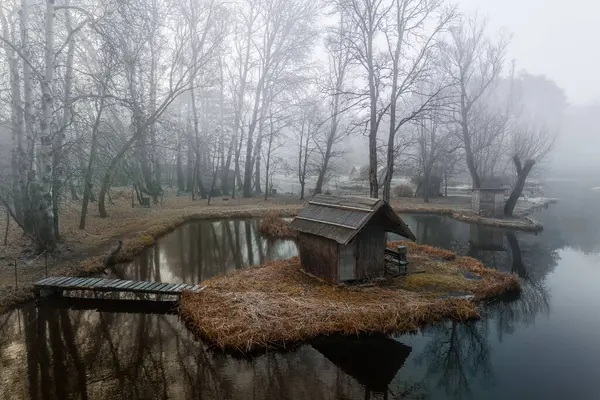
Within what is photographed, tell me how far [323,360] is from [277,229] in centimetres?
1313

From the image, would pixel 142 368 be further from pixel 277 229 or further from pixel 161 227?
pixel 277 229

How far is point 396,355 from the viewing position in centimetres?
849

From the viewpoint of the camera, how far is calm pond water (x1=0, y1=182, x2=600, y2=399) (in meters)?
7.10

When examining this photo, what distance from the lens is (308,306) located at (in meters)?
9.97

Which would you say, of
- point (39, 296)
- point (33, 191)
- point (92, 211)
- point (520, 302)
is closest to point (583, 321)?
point (520, 302)

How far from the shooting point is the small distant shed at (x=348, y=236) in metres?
11.5

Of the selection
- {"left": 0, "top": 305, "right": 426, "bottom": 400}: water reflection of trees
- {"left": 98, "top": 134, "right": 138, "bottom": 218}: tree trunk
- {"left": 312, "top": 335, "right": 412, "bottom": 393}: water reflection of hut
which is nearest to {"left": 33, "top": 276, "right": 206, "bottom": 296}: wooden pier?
{"left": 0, "top": 305, "right": 426, "bottom": 400}: water reflection of trees

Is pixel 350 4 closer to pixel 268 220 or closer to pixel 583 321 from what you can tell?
pixel 268 220

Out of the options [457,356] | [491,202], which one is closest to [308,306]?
[457,356]

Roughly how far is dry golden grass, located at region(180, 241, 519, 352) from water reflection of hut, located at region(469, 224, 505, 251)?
6.60 meters

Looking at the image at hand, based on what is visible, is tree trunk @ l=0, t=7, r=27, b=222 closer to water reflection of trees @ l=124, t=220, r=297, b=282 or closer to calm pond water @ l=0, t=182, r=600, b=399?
water reflection of trees @ l=124, t=220, r=297, b=282

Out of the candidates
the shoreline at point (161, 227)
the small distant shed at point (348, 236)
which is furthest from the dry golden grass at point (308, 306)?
the shoreline at point (161, 227)

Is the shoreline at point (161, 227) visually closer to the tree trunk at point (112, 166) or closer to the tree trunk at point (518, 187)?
the tree trunk at point (518, 187)

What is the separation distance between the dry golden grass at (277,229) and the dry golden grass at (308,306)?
7.39m
